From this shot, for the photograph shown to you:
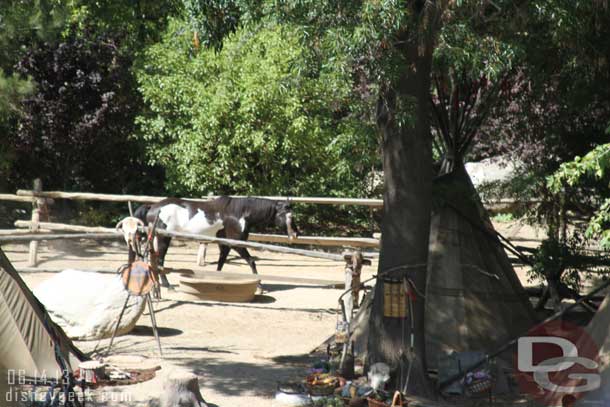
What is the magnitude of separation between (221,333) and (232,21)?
4.49m

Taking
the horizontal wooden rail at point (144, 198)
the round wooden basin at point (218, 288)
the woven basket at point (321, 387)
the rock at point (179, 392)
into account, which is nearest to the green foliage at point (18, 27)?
the horizontal wooden rail at point (144, 198)

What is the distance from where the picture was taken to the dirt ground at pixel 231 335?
8469 millimetres

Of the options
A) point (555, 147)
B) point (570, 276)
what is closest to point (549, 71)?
point (555, 147)

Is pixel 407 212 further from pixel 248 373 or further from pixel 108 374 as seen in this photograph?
pixel 108 374

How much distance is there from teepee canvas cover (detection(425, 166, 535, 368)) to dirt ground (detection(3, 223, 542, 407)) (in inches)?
67.4

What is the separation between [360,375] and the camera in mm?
9219

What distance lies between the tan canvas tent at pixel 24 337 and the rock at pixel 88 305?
184 cm

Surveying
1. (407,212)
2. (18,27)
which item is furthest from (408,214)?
(18,27)

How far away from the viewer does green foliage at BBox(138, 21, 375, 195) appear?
18.1m

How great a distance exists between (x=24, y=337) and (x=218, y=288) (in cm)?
524

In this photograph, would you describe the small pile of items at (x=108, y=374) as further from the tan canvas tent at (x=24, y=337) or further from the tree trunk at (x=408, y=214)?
the tree trunk at (x=408, y=214)


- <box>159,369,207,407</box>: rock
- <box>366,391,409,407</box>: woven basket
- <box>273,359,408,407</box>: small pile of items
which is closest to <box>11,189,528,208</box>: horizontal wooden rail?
<box>273,359,408,407</box>: small pile of items

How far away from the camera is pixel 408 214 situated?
8.58 meters

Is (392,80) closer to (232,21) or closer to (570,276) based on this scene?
(232,21)
